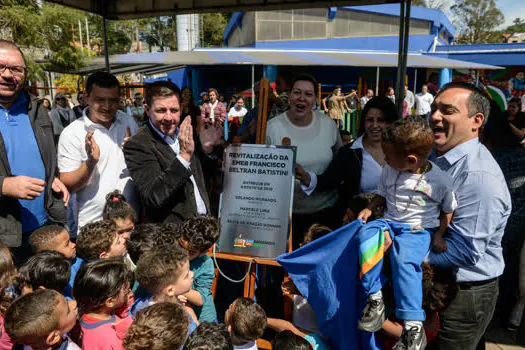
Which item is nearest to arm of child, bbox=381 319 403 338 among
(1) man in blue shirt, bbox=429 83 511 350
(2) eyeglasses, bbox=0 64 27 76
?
(1) man in blue shirt, bbox=429 83 511 350

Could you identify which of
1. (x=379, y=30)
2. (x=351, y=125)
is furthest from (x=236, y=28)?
(x=351, y=125)

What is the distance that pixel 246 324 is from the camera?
2.46 m

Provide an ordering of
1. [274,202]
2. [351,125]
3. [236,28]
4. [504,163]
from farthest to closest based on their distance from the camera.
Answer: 1. [236,28]
2. [351,125]
3. [504,163]
4. [274,202]

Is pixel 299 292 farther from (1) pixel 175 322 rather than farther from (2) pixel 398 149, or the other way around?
(2) pixel 398 149

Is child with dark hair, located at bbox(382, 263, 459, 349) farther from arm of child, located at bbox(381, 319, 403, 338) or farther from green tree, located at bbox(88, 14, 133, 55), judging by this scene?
green tree, located at bbox(88, 14, 133, 55)

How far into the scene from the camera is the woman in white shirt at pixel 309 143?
10.1 feet

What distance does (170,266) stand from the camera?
89.4 inches

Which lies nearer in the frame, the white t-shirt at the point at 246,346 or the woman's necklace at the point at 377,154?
the white t-shirt at the point at 246,346

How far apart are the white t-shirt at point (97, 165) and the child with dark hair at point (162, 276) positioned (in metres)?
0.89

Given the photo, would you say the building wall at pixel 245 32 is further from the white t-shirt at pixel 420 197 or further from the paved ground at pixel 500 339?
the white t-shirt at pixel 420 197

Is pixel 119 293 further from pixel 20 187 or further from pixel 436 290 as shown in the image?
pixel 436 290

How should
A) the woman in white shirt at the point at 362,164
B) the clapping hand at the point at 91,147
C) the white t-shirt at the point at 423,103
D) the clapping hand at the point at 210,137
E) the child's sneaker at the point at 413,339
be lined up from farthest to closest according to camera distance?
the white t-shirt at the point at 423,103
the clapping hand at the point at 210,137
the woman in white shirt at the point at 362,164
the clapping hand at the point at 91,147
the child's sneaker at the point at 413,339

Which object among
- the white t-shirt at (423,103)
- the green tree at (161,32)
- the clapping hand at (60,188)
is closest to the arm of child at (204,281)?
the clapping hand at (60,188)

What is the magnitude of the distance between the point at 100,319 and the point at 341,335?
1.44 meters
